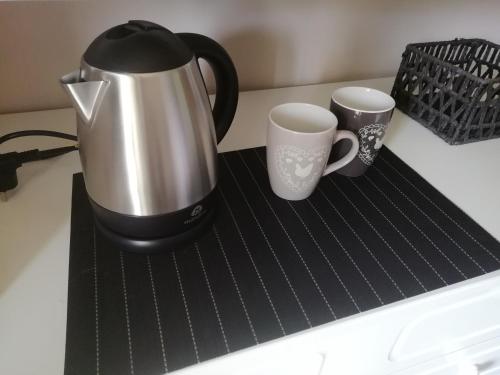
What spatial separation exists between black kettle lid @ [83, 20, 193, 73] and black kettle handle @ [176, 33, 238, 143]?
3 centimetres

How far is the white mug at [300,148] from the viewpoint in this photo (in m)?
0.45

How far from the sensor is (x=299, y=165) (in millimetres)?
469

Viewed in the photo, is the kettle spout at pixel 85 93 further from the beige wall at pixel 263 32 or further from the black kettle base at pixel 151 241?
the beige wall at pixel 263 32

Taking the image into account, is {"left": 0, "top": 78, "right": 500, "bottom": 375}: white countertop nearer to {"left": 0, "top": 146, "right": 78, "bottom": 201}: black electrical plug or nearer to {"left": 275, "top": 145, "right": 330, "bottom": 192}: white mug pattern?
{"left": 0, "top": 146, "right": 78, "bottom": 201}: black electrical plug

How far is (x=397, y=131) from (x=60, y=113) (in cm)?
62

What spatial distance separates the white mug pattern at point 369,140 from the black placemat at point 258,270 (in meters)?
0.05

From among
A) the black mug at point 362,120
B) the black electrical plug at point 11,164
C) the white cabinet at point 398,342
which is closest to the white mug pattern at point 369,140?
the black mug at point 362,120

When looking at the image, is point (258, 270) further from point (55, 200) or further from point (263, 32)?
point (263, 32)

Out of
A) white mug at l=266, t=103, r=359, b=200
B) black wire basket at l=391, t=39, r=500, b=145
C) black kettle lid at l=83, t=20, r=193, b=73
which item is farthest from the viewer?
black wire basket at l=391, t=39, r=500, b=145

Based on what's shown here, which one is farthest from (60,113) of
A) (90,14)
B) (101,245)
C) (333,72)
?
(333,72)

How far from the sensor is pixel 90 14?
0.63 metres

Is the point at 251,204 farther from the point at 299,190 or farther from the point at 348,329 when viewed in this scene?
the point at 348,329

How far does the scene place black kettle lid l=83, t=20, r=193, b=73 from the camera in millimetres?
341

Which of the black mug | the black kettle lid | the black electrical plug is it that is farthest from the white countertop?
the black kettle lid
